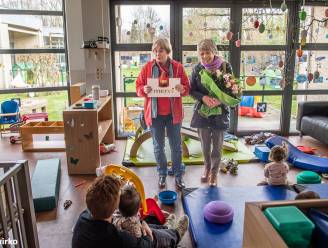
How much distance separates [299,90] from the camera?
5527mm

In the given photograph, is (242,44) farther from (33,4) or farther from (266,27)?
(33,4)

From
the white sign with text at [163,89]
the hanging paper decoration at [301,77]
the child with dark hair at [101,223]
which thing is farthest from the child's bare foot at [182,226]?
the hanging paper decoration at [301,77]

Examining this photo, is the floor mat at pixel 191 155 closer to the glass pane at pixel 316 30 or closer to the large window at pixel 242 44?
the large window at pixel 242 44

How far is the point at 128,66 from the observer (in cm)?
529

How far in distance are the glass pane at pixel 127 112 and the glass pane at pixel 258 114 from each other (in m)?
1.84

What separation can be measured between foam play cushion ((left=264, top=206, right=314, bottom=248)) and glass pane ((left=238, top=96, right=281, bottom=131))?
4.35 metres

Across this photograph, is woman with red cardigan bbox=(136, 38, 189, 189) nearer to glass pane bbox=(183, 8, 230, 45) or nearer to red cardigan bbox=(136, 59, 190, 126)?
red cardigan bbox=(136, 59, 190, 126)

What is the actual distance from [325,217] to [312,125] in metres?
3.92

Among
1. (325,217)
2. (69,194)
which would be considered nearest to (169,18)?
(69,194)

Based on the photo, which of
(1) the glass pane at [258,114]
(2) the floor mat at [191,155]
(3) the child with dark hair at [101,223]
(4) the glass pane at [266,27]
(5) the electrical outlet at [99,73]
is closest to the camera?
(3) the child with dark hair at [101,223]

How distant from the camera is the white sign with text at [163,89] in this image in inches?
121

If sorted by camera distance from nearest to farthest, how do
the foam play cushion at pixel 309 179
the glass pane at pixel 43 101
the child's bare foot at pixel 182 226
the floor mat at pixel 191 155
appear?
the child's bare foot at pixel 182 226
the foam play cushion at pixel 309 179
the floor mat at pixel 191 155
the glass pane at pixel 43 101

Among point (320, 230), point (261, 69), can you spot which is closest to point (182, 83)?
point (320, 230)

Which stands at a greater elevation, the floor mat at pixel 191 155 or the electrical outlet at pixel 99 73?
the electrical outlet at pixel 99 73
